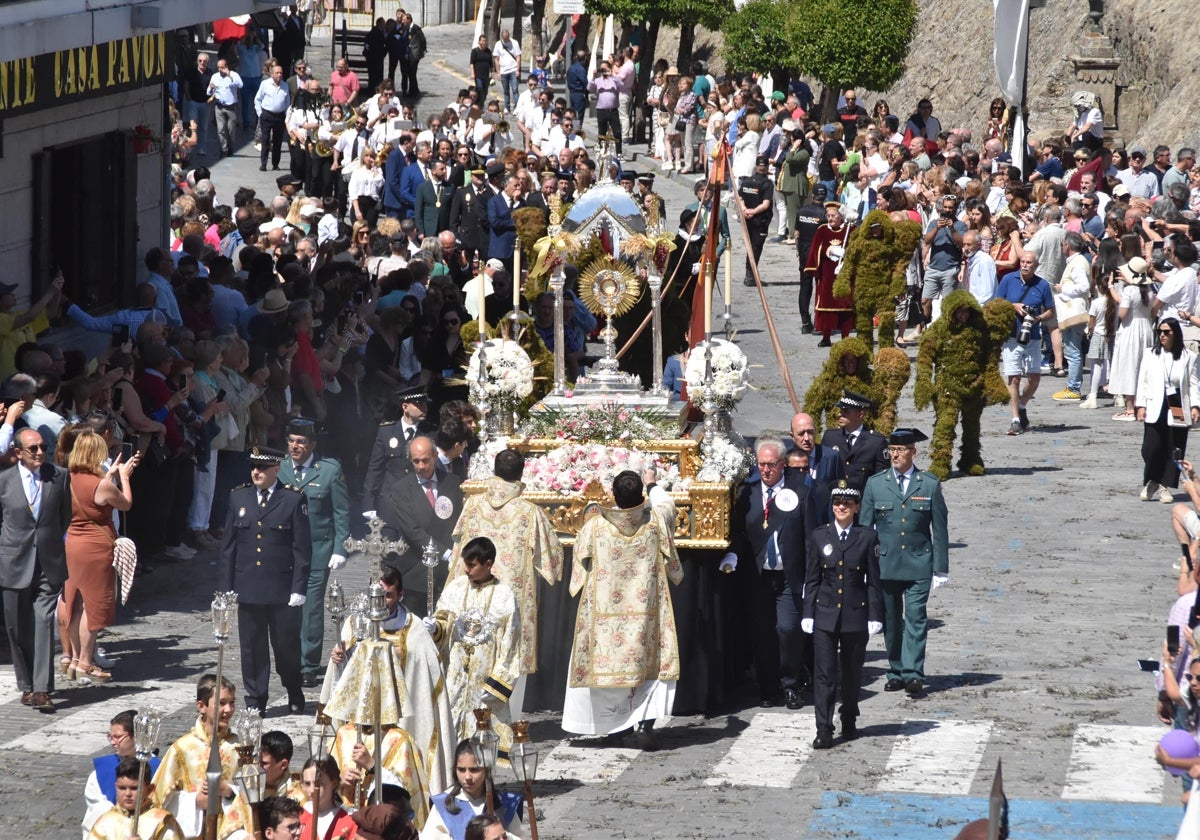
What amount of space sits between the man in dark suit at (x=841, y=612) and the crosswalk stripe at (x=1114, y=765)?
1318 mm

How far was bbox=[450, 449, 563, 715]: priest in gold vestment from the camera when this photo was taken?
1283cm

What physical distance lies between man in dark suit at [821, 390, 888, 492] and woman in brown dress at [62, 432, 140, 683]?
16.8ft

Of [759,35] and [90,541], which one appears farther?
[759,35]

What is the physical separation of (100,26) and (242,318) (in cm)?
278

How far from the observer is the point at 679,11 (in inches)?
1647

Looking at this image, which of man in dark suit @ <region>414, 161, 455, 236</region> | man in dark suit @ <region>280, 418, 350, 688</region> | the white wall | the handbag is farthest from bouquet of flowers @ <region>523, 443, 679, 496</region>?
man in dark suit @ <region>414, 161, 455, 236</region>

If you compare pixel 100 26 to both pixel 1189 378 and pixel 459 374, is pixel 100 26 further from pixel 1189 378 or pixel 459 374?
pixel 1189 378

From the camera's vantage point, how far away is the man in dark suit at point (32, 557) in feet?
42.9

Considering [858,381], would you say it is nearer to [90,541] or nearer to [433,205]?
[90,541]

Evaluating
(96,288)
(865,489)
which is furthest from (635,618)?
(96,288)

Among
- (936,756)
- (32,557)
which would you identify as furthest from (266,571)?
(936,756)

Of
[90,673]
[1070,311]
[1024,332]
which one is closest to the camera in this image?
[90,673]

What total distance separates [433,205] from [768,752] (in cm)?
1445

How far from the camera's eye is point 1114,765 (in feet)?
39.4
